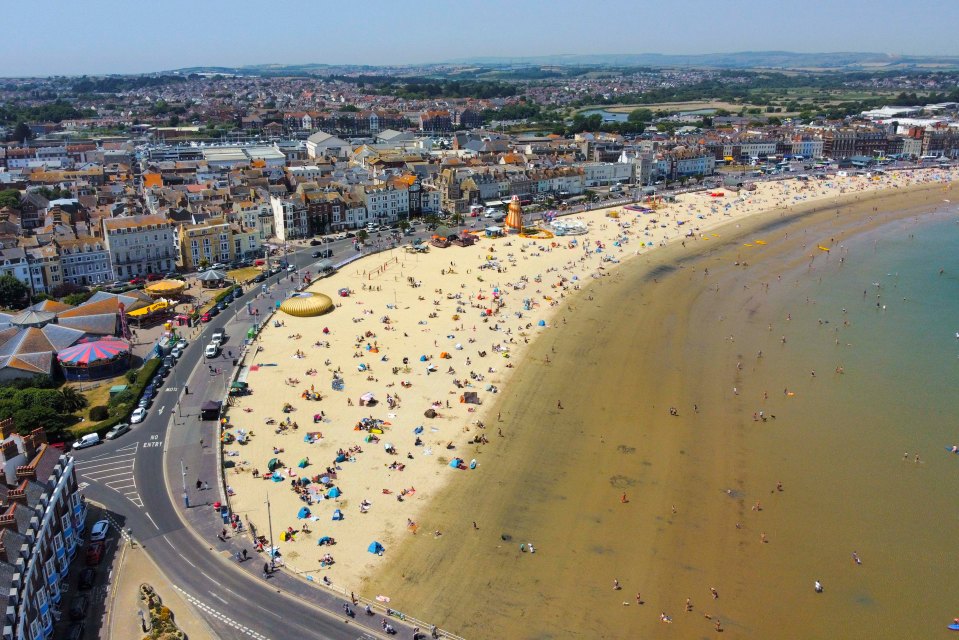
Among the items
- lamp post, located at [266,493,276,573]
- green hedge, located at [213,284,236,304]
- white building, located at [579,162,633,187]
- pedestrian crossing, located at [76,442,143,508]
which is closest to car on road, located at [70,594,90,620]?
pedestrian crossing, located at [76,442,143,508]

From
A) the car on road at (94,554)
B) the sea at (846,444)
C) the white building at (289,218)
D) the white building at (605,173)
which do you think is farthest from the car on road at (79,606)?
the white building at (605,173)

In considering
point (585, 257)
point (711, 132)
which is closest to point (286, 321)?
point (585, 257)

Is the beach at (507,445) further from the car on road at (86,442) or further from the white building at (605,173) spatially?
the white building at (605,173)

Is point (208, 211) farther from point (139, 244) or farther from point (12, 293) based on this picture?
point (12, 293)

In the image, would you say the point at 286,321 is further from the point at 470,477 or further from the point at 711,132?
the point at 711,132

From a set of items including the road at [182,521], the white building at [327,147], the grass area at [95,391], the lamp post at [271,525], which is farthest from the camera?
the white building at [327,147]

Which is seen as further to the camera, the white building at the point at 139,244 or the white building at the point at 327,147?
the white building at the point at 327,147
